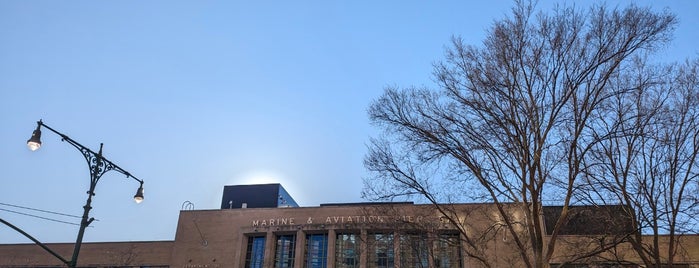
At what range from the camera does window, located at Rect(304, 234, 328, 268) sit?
36.3 meters

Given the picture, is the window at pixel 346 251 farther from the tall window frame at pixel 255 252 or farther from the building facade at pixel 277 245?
the tall window frame at pixel 255 252

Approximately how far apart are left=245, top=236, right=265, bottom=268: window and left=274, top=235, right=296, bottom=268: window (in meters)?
1.16

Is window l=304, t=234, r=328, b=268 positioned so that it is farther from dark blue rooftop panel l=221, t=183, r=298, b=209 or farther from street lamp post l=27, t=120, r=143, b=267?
street lamp post l=27, t=120, r=143, b=267

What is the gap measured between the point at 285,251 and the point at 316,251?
2367 mm

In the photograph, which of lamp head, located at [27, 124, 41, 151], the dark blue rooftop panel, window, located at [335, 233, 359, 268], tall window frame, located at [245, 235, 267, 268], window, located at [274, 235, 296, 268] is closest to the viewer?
lamp head, located at [27, 124, 41, 151]

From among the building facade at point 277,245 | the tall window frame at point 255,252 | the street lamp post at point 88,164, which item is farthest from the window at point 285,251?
the street lamp post at point 88,164

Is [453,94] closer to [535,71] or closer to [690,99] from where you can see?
[535,71]

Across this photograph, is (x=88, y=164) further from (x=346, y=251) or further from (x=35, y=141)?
(x=346, y=251)

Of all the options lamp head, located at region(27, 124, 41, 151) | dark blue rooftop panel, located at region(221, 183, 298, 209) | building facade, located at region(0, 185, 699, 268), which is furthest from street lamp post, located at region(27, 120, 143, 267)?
dark blue rooftop panel, located at region(221, 183, 298, 209)

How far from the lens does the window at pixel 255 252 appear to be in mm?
37406

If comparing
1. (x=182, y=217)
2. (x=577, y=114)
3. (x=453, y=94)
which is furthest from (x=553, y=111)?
(x=182, y=217)

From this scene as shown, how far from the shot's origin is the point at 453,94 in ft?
56.3

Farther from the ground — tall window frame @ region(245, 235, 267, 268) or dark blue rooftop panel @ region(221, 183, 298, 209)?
dark blue rooftop panel @ region(221, 183, 298, 209)

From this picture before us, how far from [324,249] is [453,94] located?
22597 mm
